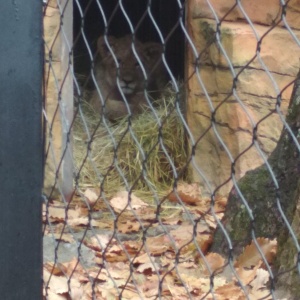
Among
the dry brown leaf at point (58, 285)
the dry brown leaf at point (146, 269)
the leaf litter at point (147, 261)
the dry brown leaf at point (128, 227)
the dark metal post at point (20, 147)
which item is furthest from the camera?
the dry brown leaf at point (128, 227)

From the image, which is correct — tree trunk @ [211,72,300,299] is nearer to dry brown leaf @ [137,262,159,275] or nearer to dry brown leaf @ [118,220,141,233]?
dry brown leaf @ [137,262,159,275]

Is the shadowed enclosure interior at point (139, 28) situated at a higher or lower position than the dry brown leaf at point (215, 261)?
higher

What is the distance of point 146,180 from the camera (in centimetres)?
239

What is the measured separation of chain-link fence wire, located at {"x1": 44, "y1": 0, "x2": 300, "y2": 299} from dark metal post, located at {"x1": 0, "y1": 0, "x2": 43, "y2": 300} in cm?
10

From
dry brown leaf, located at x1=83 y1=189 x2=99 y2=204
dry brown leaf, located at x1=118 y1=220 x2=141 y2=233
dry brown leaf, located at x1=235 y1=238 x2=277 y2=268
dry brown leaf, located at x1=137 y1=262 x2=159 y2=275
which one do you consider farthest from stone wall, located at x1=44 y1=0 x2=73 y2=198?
dry brown leaf, located at x1=235 y1=238 x2=277 y2=268

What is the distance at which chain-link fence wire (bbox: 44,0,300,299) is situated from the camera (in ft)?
7.48

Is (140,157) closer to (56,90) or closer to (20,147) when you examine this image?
(56,90)

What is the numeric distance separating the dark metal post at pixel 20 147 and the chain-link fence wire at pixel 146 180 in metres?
0.10

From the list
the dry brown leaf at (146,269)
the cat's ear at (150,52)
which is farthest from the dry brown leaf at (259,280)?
the cat's ear at (150,52)

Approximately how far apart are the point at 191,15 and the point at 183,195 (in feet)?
3.89

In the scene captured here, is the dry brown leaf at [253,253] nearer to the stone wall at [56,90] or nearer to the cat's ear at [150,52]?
the stone wall at [56,90]

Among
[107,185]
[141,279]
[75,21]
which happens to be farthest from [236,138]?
[75,21]

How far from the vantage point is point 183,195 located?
5141 millimetres

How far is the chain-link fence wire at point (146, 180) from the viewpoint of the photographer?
7.48 feet
